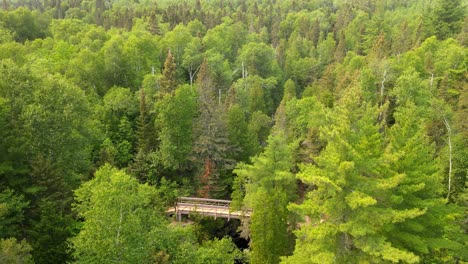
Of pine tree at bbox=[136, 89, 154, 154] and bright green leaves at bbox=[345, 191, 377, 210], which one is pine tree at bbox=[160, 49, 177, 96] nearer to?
pine tree at bbox=[136, 89, 154, 154]

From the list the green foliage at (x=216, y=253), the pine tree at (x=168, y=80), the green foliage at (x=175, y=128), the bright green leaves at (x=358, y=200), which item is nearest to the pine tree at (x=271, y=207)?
the green foliage at (x=216, y=253)

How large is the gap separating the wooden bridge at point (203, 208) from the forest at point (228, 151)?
29.1 inches

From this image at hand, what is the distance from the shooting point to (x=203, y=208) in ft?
115

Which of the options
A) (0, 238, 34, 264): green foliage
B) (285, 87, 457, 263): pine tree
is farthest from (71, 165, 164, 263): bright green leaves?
(285, 87, 457, 263): pine tree

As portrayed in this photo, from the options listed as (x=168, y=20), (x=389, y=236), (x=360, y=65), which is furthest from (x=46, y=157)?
(x=168, y=20)

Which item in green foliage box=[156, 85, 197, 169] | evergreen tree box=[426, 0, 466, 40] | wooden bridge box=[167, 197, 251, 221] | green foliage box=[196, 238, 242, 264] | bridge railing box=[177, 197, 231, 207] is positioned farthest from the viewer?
evergreen tree box=[426, 0, 466, 40]

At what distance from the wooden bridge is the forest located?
739 millimetres

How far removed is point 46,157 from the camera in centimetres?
2919

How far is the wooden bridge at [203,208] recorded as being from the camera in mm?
34625

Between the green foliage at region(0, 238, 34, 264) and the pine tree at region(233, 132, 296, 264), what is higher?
the green foliage at region(0, 238, 34, 264)

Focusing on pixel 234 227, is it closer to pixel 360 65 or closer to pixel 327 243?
pixel 327 243

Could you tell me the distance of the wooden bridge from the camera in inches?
1363

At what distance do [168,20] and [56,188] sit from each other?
65434 millimetres

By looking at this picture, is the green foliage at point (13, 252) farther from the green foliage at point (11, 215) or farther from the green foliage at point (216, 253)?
the green foliage at point (216, 253)
